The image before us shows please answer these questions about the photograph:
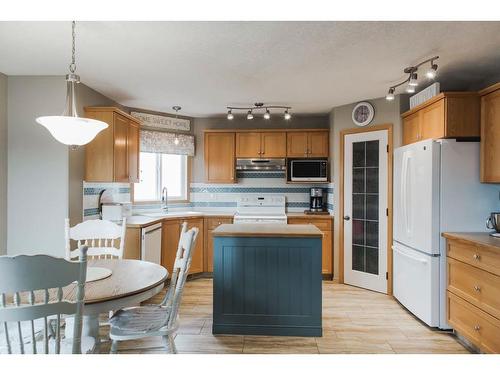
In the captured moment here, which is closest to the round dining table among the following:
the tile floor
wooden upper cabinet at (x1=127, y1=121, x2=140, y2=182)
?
the tile floor

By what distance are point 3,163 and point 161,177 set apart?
7.10 feet

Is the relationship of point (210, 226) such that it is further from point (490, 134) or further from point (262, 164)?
point (490, 134)

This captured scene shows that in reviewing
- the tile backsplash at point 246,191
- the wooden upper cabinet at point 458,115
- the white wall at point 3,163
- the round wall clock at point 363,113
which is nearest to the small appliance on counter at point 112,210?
the white wall at point 3,163

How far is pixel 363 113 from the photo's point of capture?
4.25 m

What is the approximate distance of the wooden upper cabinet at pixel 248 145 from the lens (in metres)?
5.01

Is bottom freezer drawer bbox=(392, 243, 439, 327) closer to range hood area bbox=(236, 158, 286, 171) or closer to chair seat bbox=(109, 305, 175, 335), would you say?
range hood area bbox=(236, 158, 286, 171)

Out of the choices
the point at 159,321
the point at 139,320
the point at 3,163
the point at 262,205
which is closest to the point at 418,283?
the point at 159,321

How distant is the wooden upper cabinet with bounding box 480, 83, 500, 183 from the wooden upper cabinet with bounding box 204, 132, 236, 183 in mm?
3164

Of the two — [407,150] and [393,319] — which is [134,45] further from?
[393,319]

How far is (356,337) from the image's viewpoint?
9.24 ft

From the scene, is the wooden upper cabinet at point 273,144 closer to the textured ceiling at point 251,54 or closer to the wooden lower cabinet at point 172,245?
the textured ceiling at point 251,54

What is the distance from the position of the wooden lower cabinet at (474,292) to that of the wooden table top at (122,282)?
227cm

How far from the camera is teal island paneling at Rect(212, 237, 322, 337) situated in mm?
2807
